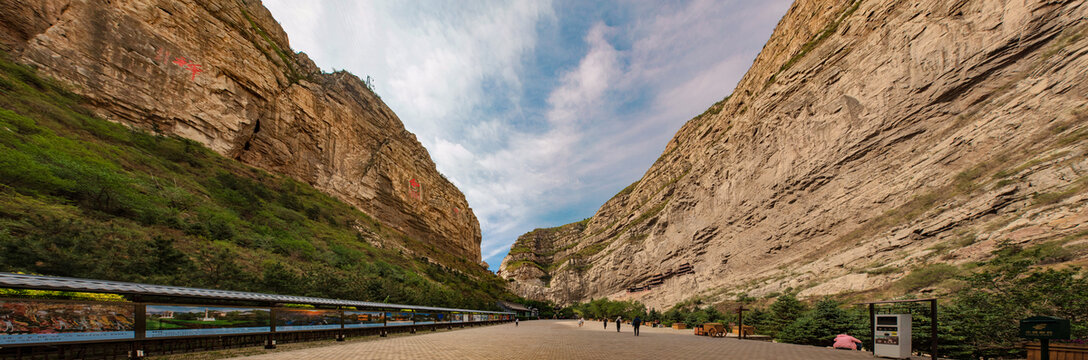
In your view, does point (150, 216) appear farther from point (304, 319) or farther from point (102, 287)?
point (102, 287)

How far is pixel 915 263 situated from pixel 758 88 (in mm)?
33678

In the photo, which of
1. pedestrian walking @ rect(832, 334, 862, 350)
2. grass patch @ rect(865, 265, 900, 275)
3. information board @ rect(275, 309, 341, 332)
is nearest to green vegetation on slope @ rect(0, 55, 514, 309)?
information board @ rect(275, 309, 341, 332)

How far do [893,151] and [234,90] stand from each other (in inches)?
2407

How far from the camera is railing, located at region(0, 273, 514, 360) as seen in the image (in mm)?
6562

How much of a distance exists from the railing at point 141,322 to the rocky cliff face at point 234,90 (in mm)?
33671

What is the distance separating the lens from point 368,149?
A: 57.2m

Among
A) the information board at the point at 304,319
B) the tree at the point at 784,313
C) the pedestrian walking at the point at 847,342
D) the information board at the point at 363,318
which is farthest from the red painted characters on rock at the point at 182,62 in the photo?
the pedestrian walking at the point at 847,342

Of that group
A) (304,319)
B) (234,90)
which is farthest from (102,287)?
(234,90)

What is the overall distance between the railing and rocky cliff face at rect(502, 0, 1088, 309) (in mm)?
25828

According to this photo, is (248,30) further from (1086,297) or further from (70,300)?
(1086,297)

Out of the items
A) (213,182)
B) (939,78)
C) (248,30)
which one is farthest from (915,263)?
(248,30)

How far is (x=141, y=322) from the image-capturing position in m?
8.00

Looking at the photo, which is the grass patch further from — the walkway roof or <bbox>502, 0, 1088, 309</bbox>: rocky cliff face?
the walkway roof

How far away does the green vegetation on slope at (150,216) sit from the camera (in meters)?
14.2
